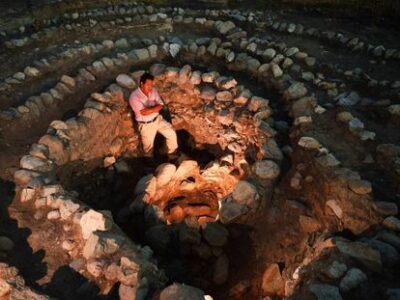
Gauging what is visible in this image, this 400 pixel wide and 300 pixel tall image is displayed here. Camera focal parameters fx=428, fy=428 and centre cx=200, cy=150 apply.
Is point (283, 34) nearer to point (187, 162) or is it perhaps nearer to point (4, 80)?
point (187, 162)

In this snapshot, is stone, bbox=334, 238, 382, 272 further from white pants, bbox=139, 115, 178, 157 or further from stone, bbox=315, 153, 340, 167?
white pants, bbox=139, 115, 178, 157

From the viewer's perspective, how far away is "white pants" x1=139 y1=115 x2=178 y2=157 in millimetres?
6504

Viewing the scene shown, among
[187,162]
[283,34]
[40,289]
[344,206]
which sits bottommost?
[187,162]

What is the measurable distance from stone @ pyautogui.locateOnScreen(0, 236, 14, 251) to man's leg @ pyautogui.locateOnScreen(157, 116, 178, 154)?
2961 mm

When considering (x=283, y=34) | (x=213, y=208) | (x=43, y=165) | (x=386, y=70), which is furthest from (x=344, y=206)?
(x=283, y=34)

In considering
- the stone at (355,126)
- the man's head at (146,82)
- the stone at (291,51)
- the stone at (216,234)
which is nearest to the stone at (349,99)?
the stone at (355,126)

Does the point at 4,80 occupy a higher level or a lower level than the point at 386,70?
lower

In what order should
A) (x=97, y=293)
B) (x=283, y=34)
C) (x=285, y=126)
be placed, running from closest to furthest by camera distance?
(x=97, y=293) → (x=285, y=126) → (x=283, y=34)

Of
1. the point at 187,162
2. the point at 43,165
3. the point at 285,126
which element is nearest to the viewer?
the point at 43,165

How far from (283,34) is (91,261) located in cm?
545

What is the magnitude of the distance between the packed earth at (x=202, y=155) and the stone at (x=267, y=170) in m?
0.01

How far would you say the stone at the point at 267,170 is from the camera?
5.40 m

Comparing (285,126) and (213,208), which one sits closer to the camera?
(285,126)

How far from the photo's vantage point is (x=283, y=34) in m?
7.72
